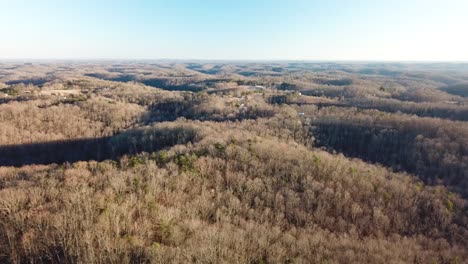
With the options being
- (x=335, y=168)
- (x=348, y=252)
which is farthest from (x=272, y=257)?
(x=335, y=168)

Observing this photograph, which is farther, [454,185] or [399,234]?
[454,185]

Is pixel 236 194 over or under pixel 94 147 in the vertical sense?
over

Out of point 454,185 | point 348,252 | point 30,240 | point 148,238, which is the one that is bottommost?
point 454,185

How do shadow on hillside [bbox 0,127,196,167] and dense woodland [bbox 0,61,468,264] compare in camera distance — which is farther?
shadow on hillside [bbox 0,127,196,167]

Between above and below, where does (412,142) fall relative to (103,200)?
below

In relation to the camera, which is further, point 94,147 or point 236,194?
point 94,147

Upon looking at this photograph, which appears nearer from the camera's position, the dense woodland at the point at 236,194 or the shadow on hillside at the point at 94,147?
the dense woodland at the point at 236,194

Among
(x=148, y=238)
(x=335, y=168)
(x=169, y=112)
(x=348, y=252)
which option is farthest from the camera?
(x=169, y=112)

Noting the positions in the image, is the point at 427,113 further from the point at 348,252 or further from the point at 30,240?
the point at 30,240
